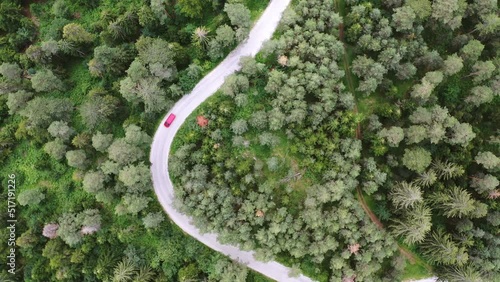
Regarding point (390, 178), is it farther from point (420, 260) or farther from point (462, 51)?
point (462, 51)

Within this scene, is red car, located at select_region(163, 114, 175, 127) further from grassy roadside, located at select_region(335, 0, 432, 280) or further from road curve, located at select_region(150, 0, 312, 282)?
grassy roadside, located at select_region(335, 0, 432, 280)

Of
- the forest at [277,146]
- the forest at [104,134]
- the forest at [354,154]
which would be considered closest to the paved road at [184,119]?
the forest at [104,134]

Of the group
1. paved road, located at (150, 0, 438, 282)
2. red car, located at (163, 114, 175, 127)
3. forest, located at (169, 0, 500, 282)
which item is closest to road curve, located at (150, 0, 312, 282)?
paved road, located at (150, 0, 438, 282)

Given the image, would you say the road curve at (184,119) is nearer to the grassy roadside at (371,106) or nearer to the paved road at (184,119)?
the paved road at (184,119)

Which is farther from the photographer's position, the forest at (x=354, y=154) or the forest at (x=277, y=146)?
the forest at (x=277, y=146)

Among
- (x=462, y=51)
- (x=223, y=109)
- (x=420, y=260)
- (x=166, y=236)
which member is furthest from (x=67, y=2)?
(x=420, y=260)

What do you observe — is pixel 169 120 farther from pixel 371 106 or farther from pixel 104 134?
pixel 371 106

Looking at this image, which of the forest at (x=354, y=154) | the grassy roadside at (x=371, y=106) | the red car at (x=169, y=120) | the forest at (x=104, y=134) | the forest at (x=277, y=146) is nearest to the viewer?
the forest at (x=354, y=154)
